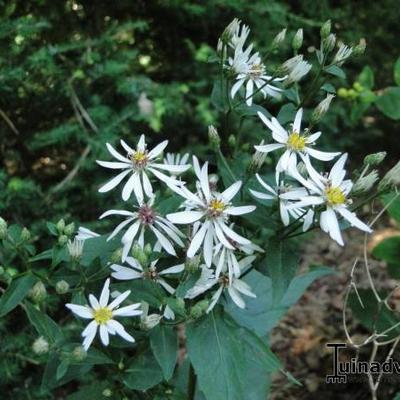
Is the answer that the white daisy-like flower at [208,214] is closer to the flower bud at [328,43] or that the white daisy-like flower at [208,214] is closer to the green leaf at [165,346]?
the green leaf at [165,346]

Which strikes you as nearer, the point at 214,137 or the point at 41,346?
the point at 41,346

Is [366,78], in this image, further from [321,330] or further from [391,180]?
[391,180]

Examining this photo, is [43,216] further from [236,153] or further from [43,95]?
[236,153]

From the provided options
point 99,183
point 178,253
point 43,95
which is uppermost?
point 43,95

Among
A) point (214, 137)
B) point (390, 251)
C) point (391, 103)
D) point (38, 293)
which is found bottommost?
point (38, 293)

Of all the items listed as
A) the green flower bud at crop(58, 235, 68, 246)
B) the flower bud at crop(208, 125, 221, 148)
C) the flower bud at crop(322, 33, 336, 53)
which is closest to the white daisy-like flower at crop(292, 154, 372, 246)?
the flower bud at crop(208, 125, 221, 148)

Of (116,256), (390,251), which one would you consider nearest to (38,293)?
(116,256)

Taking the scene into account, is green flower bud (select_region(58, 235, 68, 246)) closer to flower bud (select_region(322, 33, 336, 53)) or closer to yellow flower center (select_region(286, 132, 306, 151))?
Result: yellow flower center (select_region(286, 132, 306, 151))

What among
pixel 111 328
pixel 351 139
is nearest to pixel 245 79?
pixel 111 328
